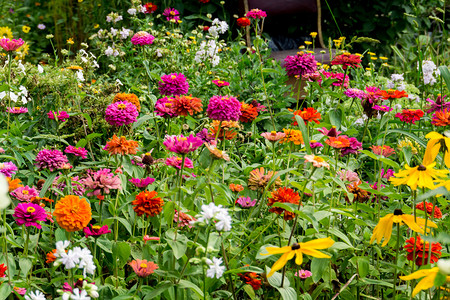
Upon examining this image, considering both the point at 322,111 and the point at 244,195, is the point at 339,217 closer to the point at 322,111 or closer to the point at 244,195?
the point at 244,195

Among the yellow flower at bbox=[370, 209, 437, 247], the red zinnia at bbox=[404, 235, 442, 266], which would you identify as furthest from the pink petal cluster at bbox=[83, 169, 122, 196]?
the red zinnia at bbox=[404, 235, 442, 266]

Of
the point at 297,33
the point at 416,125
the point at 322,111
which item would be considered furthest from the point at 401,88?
the point at 297,33

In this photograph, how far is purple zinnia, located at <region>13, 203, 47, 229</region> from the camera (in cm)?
115

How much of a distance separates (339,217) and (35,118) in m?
1.35

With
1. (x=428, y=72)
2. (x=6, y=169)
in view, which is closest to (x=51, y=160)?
(x=6, y=169)

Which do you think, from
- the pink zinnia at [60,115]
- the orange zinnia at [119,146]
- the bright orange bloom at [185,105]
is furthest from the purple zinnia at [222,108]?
the pink zinnia at [60,115]

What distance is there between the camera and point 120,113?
1565 millimetres

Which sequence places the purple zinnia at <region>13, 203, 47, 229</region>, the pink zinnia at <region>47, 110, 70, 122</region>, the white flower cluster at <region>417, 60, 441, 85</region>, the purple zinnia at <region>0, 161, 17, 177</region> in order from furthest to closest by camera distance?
1. the white flower cluster at <region>417, 60, 441, 85</region>
2. the pink zinnia at <region>47, 110, 70, 122</region>
3. the purple zinnia at <region>0, 161, 17, 177</region>
4. the purple zinnia at <region>13, 203, 47, 229</region>

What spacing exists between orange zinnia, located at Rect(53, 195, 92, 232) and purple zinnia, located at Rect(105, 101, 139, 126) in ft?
1.64

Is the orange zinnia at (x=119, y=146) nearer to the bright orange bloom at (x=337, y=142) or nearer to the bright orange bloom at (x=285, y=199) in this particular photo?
the bright orange bloom at (x=285, y=199)

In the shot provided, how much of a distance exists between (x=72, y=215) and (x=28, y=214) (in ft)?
0.48

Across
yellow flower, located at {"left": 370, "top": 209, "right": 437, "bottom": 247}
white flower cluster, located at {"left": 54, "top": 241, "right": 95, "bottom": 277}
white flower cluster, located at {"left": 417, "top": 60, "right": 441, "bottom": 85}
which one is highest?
white flower cluster, located at {"left": 54, "top": 241, "right": 95, "bottom": 277}

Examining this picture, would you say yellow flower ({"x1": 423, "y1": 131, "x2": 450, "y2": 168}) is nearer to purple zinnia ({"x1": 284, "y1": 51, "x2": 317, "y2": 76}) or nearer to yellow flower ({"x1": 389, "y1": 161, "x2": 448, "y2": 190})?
yellow flower ({"x1": 389, "y1": 161, "x2": 448, "y2": 190})

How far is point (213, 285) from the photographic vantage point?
1.26 m
